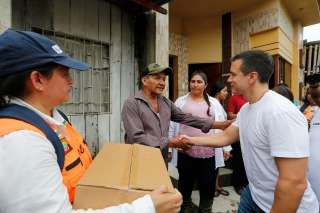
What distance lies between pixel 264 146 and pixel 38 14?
2412 mm

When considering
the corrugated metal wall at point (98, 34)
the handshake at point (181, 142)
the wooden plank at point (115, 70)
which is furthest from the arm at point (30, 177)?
the wooden plank at point (115, 70)

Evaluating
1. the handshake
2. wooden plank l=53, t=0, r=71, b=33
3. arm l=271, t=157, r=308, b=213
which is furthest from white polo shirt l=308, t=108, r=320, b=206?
wooden plank l=53, t=0, r=71, b=33

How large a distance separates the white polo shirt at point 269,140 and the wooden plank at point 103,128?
6.43 feet

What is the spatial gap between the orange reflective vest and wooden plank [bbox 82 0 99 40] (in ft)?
7.32

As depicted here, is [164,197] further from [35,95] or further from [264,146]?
[264,146]

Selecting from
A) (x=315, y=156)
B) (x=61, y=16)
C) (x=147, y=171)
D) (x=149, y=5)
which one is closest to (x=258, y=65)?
(x=315, y=156)

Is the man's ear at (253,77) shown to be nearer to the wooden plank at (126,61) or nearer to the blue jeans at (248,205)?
the blue jeans at (248,205)

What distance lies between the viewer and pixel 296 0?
315 inches

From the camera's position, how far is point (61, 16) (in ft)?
10.1

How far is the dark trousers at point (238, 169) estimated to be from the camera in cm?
510

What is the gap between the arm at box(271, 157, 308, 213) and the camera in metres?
1.65

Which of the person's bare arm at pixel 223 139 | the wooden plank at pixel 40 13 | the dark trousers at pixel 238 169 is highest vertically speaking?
the wooden plank at pixel 40 13

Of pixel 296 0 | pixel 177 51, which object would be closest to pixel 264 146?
pixel 177 51

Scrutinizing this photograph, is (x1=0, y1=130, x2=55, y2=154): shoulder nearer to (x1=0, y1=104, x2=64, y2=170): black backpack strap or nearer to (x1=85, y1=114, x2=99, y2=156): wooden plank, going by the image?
(x1=0, y1=104, x2=64, y2=170): black backpack strap
